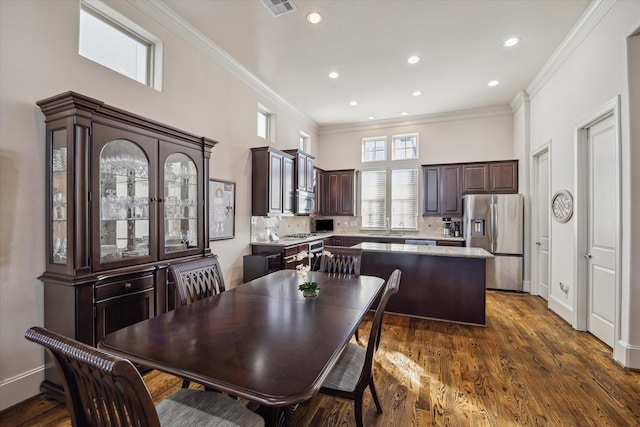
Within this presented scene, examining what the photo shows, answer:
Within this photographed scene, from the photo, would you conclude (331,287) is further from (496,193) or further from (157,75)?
(496,193)

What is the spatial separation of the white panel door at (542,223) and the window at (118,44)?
556cm

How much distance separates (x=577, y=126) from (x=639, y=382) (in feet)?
8.77

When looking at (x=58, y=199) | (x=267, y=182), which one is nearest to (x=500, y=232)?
(x=267, y=182)

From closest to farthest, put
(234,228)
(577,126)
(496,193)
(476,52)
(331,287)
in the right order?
(331,287), (577,126), (476,52), (234,228), (496,193)

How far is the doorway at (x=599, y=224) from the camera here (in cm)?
284

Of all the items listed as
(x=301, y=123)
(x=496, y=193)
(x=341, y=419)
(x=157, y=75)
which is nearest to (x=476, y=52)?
(x=496, y=193)

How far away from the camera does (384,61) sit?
4.13 metres

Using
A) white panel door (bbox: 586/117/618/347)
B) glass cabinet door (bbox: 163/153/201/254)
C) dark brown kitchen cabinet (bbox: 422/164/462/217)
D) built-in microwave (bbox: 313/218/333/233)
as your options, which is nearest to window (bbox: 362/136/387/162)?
dark brown kitchen cabinet (bbox: 422/164/462/217)

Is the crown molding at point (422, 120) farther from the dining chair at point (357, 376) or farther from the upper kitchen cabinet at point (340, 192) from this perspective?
the dining chair at point (357, 376)

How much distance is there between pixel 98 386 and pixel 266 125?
5028mm

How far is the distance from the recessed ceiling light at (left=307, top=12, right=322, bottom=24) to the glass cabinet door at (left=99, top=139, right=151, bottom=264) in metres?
2.22

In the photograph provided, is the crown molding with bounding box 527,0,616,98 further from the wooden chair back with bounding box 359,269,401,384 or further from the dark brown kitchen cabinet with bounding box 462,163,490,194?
the wooden chair back with bounding box 359,269,401,384

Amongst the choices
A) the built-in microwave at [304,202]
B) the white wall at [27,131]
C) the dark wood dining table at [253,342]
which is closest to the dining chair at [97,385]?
the dark wood dining table at [253,342]

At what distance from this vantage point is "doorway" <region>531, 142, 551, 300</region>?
464cm
